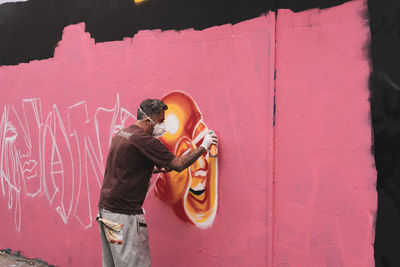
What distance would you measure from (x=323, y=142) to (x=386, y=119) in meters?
0.39

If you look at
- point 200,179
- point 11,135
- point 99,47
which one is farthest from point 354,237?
point 11,135

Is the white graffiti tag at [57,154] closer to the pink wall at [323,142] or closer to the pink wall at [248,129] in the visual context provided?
the pink wall at [248,129]

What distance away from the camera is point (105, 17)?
12.1 ft

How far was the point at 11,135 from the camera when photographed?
4.66 meters

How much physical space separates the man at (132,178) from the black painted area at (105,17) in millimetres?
822

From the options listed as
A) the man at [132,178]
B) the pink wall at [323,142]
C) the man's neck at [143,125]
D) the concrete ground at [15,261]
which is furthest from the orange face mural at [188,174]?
the concrete ground at [15,261]

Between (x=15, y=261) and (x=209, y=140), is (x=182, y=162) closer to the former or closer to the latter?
(x=209, y=140)

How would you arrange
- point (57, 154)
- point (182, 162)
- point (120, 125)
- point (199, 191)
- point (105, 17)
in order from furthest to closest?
point (57, 154), point (105, 17), point (120, 125), point (199, 191), point (182, 162)

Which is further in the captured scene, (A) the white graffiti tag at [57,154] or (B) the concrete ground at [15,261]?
(B) the concrete ground at [15,261]

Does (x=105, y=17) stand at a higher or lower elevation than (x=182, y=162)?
higher

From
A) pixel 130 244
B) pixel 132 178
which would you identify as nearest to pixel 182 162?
pixel 132 178

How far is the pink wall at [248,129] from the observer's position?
239 centimetres

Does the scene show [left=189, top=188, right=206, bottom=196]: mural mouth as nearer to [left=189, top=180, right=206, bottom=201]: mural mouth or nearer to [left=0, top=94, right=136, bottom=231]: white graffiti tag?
[left=189, top=180, right=206, bottom=201]: mural mouth

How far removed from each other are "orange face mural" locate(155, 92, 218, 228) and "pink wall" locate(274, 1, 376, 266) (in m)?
0.56
